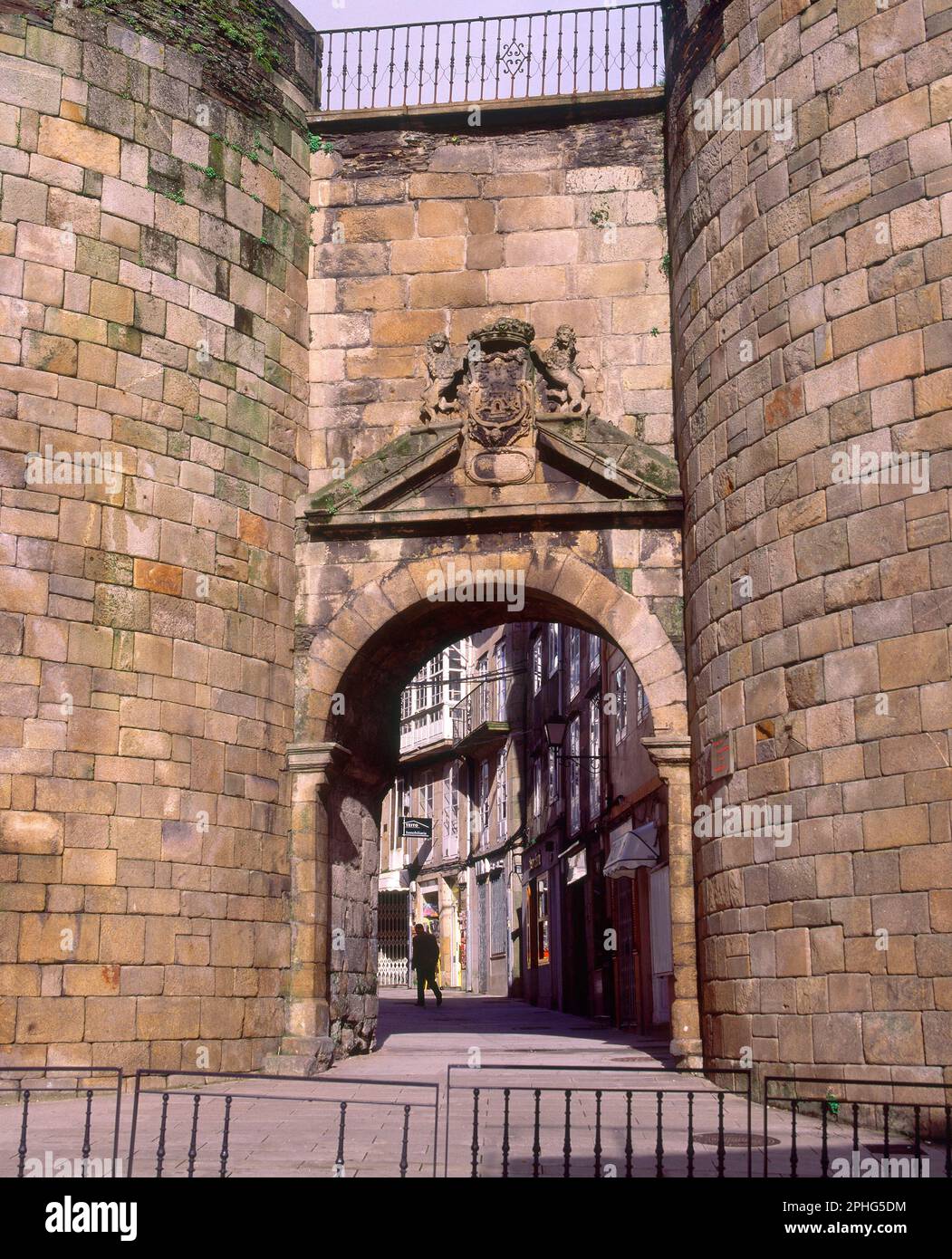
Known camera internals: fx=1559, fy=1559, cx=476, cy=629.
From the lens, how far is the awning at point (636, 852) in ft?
49.0

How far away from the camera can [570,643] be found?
22219mm

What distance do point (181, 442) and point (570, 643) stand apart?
1215 cm

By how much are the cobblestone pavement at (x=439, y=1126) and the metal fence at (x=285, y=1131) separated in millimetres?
15

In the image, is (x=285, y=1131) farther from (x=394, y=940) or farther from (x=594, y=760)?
(x=394, y=940)

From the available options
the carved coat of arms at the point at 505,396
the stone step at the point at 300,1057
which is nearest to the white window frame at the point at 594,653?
the carved coat of arms at the point at 505,396

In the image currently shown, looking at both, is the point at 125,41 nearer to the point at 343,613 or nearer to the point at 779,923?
the point at 343,613

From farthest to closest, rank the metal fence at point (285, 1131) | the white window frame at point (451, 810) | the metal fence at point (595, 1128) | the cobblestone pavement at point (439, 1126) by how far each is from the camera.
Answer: the white window frame at point (451, 810), the cobblestone pavement at point (439, 1126), the metal fence at point (285, 1131), the metal fence at point (595, 1128)

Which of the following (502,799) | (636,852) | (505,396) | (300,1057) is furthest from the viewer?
(502,799)

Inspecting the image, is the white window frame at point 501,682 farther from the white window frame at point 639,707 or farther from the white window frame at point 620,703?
the white window frame at point 639,707

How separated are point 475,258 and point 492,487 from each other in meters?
2.03

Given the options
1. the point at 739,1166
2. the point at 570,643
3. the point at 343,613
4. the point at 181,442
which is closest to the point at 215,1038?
the point at 343,613

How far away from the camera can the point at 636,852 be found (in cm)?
1515

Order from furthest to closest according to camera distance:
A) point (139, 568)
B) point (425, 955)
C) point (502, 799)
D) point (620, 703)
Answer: point (502, 799) < point (425, 955) < point (620, 703) < point (139, 568)

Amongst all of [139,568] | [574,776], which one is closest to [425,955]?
[574,776]
